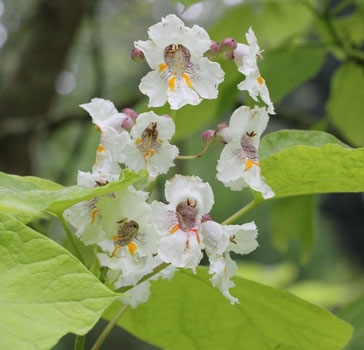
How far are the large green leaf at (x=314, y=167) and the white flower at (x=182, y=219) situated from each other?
0.08m

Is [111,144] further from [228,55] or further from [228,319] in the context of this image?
[228,319]

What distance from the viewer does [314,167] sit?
1.94 ft

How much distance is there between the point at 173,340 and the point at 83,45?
9.08 feet

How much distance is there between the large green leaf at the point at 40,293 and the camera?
0.42 meters

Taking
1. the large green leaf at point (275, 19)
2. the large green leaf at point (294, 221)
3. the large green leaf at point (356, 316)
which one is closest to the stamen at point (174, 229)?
the large green leaf at point (356, 316)

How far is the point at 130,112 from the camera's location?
0.60m

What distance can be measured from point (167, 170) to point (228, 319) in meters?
0.21

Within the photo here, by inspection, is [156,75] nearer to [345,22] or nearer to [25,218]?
[25,218]

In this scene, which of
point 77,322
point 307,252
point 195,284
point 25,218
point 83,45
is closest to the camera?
point 77,322

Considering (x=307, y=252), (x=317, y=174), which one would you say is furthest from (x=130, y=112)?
(x=307, y=252)

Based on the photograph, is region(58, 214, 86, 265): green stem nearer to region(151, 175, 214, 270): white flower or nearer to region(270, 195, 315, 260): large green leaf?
region(151, 175, 214, 270): white flower

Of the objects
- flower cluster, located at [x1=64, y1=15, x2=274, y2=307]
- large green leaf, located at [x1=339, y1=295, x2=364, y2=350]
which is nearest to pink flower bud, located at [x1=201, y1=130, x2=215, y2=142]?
flower cluster, located at [x1=64, y1=15, x2=274, y2=307]

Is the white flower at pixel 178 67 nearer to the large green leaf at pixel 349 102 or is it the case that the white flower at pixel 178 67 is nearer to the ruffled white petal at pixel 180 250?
the ruffled white petal at pixel 180 250

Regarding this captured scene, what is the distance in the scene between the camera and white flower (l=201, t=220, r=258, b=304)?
1.74 feet
